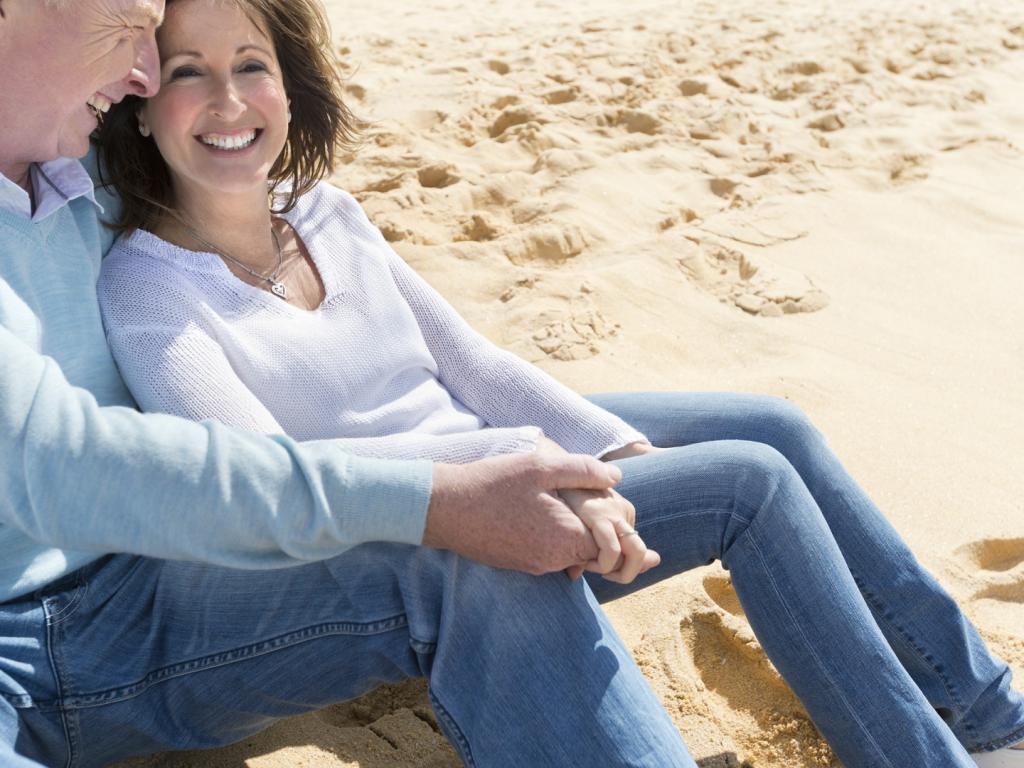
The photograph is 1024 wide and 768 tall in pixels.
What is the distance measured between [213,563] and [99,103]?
0.81m

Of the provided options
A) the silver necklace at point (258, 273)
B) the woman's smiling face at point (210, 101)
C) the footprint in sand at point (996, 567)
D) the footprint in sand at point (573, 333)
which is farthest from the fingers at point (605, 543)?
the footprint in sand at point (573, 333)

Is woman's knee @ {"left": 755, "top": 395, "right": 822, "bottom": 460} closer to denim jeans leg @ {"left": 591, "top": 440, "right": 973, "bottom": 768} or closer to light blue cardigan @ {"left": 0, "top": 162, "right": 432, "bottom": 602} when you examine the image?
denim jeans leg @ {"left": 591, "top": 440, "right": 973, "bottom": 768}

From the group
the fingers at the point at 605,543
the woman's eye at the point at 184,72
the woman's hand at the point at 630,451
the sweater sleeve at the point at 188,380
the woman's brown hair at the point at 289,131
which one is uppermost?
the woman's eye at the point at 184,72

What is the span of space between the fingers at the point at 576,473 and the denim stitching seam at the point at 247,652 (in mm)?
311

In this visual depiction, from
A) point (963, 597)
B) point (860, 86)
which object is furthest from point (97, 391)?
point (860, 86)

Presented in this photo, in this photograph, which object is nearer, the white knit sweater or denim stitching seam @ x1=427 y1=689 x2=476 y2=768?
denim stitching seam @ x1=427 y1=689 x2=476 y2=768

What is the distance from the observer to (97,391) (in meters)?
1.86

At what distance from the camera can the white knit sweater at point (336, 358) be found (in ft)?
6.22

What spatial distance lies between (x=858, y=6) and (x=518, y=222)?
399 cm

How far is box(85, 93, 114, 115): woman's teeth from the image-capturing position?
6.32 ft

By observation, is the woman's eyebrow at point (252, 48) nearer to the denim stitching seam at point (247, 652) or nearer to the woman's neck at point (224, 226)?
the woman's neck at point (224, 226)

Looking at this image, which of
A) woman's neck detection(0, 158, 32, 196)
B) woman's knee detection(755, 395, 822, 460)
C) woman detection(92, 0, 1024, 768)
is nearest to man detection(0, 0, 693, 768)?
woman's neck detection(0, 158, 32, 196)

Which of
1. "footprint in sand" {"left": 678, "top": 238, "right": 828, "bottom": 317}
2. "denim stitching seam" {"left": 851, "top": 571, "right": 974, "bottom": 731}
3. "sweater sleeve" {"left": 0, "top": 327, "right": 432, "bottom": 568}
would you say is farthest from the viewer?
"footprint in sand" {"left": 678, "top": 238, "right": 828, "bottom": 317}

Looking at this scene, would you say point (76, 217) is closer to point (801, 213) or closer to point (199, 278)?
point (199, 278)
